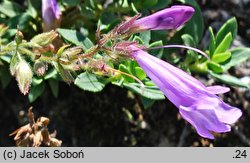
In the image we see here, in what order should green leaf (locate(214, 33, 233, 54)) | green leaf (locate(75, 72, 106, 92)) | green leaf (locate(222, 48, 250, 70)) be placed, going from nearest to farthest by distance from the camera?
1. green leaf (locate(75, 72, 106, 92))
2. green leaf (locate(214, 33, 233, 54))
3. green leaf (locate(222, 48, 250, 70))

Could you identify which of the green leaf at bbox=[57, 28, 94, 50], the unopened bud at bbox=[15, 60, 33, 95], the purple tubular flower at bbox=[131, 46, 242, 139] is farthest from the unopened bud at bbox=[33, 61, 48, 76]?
the purple tubular flower at bbox=[131, 46, 242, 139]

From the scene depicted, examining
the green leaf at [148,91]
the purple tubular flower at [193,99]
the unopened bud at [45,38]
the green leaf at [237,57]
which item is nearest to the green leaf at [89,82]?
the green leaf at [148,91]

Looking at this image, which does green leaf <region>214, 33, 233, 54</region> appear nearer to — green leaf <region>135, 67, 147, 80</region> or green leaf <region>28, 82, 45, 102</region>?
green leaf <region>135, 67, 147, 80</region>

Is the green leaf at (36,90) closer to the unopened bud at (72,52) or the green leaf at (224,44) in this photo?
the unopened bud at (72,52)

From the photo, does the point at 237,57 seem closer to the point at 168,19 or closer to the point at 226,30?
the point at 226,30

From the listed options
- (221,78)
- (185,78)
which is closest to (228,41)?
(221,78)

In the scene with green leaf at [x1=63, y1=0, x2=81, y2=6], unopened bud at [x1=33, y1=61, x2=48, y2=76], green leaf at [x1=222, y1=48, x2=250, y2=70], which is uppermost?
unopened bud at [x1=33, y1=61, x2=48, y2=76]
